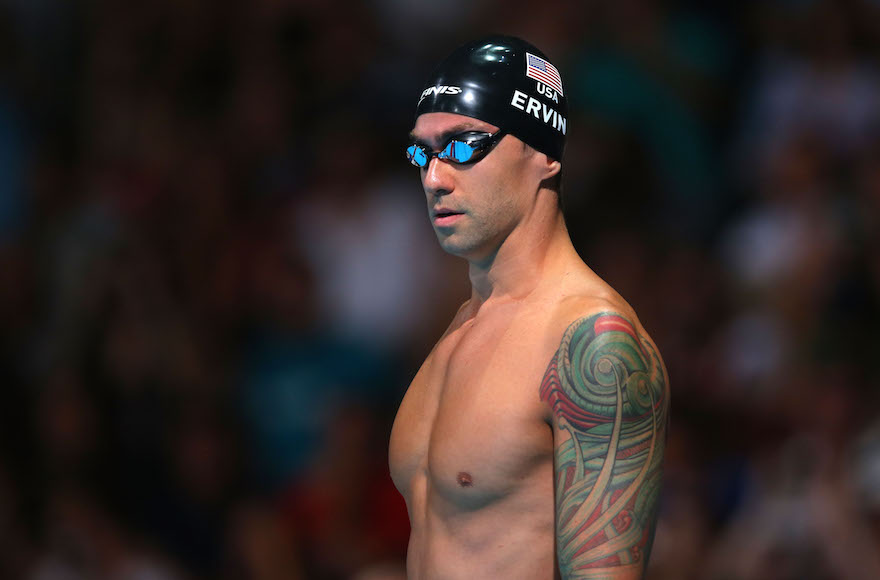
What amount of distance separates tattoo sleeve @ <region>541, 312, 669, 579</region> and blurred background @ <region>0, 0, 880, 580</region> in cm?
342

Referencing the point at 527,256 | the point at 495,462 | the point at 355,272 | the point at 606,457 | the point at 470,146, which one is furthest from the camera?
the point at 355,272

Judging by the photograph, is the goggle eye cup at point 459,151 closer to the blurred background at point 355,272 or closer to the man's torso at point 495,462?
the man's torso at point 495,462

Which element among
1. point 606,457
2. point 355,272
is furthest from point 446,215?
point 355,272

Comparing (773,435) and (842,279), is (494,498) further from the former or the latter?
(842,279)

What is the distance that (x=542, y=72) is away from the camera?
4.35m

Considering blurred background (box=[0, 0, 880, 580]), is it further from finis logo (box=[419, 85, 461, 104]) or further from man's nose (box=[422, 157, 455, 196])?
finis logo (box=[419, 85, 461, 104])

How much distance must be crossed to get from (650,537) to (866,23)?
7007 millimetres

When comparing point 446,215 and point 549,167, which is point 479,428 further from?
point 549,167

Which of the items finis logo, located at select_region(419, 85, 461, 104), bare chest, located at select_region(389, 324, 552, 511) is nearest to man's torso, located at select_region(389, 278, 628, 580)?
bare chest, located at select_region(389, 324, 552, 511)

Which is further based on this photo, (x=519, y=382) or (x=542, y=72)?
(x=542, y=72)

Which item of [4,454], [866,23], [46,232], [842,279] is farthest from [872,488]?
[46,232]

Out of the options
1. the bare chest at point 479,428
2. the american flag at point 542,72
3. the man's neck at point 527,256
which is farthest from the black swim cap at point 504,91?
the bare chest at point 479,428

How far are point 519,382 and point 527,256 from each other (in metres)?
0.47

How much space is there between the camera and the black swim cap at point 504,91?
420 cm
